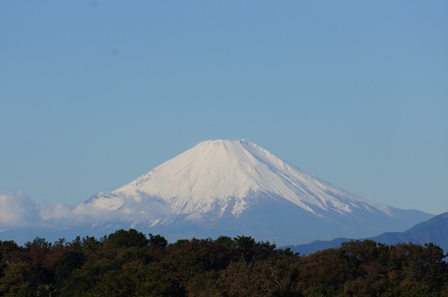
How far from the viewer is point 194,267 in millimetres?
74438

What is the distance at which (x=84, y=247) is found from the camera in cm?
9038

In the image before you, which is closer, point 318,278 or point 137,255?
point 318,278

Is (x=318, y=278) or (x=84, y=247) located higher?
(x=84, y=247)

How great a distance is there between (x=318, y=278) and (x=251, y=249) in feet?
49.2

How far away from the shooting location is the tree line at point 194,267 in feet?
190

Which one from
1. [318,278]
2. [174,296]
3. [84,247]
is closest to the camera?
[174,296]

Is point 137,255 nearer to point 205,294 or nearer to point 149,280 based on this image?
point 149,280

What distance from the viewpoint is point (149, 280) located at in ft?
180

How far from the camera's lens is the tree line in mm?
58031

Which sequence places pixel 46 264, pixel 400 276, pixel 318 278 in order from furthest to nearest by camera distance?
1. pixel 46 264
2. pixel 400 276
3. pixel 318 278

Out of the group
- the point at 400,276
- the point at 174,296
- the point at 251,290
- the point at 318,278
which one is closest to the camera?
the point at 251,290

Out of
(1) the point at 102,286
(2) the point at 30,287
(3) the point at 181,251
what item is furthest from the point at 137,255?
(1) the point at 102,286

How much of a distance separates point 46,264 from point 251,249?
15.2 m

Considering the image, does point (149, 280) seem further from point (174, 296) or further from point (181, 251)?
point (181, 251)
